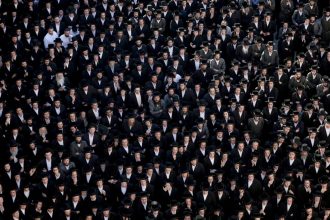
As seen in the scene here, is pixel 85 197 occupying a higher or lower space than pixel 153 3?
lower

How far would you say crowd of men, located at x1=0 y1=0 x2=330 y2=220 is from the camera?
2219 cm

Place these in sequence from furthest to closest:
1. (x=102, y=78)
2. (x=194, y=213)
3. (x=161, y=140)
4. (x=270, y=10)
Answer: (x=270, y=10), (x=102, y=78), (x=161, y=140), (x=194, y=213)

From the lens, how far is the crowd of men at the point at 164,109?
2219 cm

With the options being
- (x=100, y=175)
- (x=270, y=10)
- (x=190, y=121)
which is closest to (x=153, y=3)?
(x=270, y=10)

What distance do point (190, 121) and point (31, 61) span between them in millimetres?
5015

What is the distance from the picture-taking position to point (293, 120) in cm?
2378

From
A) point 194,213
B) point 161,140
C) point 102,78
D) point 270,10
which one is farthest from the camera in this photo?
point 270,10

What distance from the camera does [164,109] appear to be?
80.4 feet

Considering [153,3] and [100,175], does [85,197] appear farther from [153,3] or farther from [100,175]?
[153,3]

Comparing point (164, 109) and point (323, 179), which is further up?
point (164, 109)

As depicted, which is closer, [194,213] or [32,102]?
[194,213]

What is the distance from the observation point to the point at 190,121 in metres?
24.3

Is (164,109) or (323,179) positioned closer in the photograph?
→ (323,179)

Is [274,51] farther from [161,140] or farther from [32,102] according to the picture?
[32,102]
